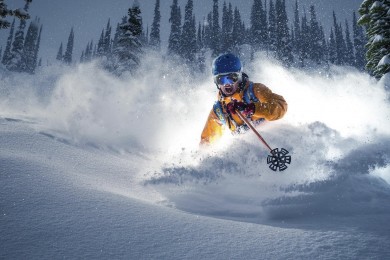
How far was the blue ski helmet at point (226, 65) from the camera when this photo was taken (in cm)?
570

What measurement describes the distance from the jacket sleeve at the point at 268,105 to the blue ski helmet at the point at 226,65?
594mm

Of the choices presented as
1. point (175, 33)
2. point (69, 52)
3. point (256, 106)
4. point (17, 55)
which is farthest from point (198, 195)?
point (69, 52)

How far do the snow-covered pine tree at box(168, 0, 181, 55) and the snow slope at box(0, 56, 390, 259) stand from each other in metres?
50.5

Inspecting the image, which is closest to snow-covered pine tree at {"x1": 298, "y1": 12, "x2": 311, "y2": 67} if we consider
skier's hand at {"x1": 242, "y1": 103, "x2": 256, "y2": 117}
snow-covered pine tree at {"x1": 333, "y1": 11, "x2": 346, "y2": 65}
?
snow-covered pine tree at {"x1": 333, "y1": 11, "x2": 346, "y2": 65}

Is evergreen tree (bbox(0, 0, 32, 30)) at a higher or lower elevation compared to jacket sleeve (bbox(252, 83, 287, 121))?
higher

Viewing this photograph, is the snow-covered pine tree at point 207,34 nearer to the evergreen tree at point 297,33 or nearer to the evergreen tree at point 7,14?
the evergreen tree at point 297,33

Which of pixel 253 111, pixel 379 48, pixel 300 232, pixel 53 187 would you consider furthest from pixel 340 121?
pixel 379 48

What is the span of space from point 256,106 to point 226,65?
118cm

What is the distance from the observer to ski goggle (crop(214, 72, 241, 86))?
18.7ft

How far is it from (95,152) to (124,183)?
1902 millimetres

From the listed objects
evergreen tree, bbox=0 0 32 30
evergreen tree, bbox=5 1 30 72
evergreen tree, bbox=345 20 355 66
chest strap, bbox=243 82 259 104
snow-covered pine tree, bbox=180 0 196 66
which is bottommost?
chest strap, bbox=243 82 259 104

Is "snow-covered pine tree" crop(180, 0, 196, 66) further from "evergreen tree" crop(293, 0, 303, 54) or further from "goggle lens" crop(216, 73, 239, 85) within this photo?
"goggle lens" crop(216, 73, 239, 85)

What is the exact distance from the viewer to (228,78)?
5699mm

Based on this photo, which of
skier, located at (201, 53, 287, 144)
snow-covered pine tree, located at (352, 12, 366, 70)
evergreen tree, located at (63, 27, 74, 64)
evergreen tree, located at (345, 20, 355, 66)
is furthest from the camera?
evergreen tree, located at (63, 27, 74, 64)
